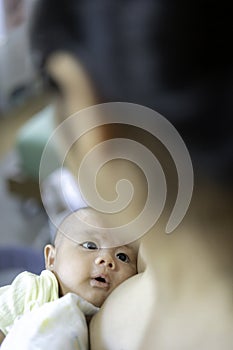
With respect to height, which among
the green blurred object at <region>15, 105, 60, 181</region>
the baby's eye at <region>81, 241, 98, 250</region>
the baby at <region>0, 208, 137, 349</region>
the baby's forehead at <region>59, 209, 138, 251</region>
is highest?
the green blurred object at <region>15, 105, 60, 181</region>

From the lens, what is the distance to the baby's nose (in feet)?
1.53

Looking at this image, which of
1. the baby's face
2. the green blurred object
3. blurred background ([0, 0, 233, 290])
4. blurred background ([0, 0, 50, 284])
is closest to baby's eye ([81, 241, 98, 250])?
the baby's face

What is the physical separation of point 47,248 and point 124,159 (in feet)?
0.58

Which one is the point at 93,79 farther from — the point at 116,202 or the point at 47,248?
the point at 47,248

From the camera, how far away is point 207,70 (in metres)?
0.32

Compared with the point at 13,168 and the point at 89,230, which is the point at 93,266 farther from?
the point at 13,168

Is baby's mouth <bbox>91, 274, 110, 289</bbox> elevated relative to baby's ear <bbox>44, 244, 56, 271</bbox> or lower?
lower

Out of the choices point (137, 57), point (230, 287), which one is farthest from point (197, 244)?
point (137, 57)

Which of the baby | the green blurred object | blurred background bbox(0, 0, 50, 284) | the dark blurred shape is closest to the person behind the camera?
the dark blurred shape

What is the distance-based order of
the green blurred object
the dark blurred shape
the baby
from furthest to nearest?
the green blurred object
the baby
the dark blurred shape

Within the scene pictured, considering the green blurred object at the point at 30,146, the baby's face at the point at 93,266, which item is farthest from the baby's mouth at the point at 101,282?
the green blurred object at the point at 30,146

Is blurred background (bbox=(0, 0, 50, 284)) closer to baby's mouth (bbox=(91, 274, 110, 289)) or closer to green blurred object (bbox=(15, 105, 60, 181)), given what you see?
green blurred object (bbox=(15, 105, 60, 181))

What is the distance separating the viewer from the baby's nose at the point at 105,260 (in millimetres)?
466

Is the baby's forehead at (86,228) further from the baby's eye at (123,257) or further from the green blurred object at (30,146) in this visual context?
the green blurred object at (30,146)
